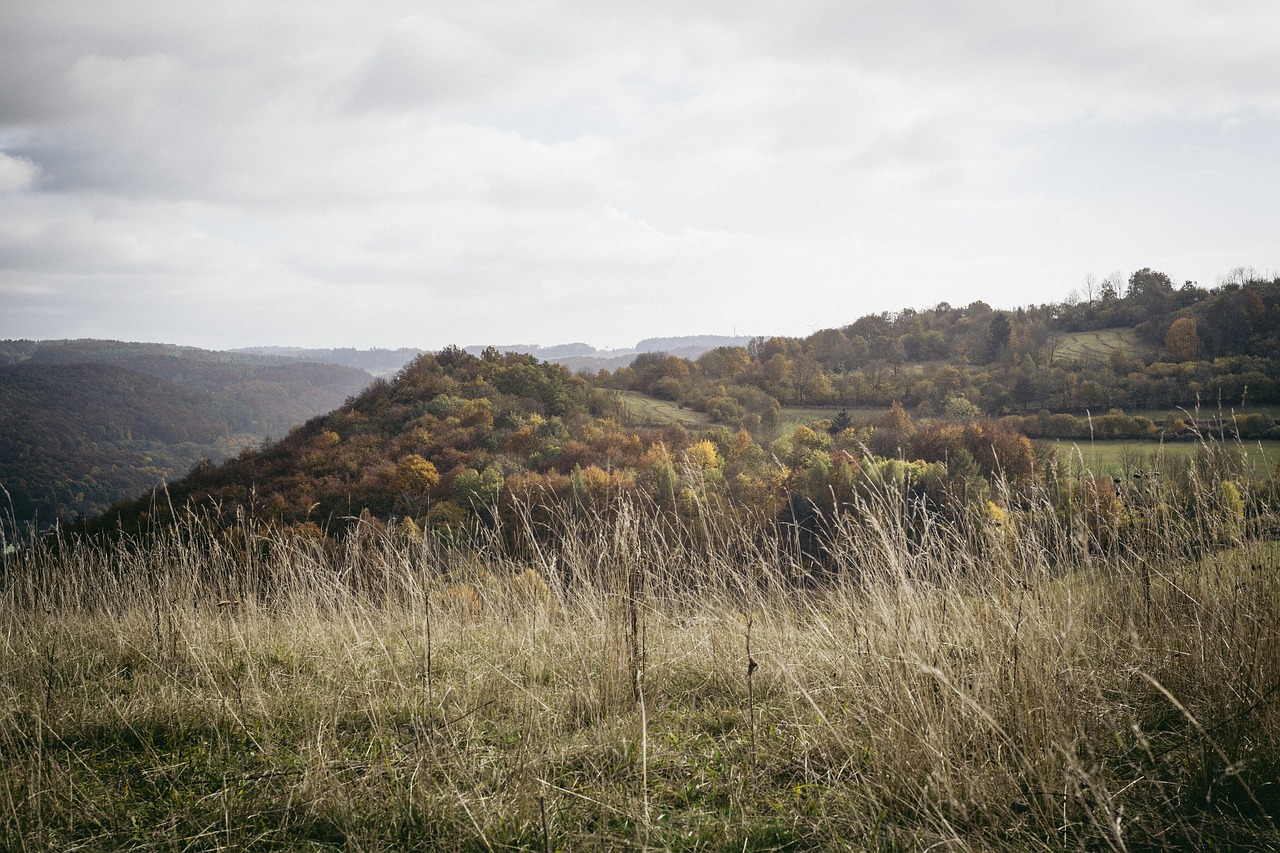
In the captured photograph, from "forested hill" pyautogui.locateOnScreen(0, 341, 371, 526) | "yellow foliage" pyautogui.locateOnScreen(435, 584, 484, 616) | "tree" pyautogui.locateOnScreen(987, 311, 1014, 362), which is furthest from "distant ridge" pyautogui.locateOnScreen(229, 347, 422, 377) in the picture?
"yellow foliage" pyautogui.locateOnScreen(435, 584, 484, 616)

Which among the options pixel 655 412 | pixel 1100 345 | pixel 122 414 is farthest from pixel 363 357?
pixel 1100 345

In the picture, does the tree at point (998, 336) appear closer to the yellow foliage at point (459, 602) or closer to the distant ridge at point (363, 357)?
the yellow foliage at point (459, 602)

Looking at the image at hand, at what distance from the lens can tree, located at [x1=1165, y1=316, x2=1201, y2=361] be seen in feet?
125

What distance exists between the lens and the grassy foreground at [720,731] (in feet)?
6.77

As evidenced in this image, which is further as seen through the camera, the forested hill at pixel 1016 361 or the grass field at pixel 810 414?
the grass field at pixel 810 414

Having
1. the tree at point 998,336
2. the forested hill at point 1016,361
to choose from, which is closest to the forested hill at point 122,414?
the forested hill at point 1016,361

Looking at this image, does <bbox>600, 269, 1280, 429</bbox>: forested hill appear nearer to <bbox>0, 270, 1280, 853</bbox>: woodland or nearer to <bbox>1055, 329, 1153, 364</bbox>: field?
<bbox>1055, 329, 1153, 364</bbox>: field

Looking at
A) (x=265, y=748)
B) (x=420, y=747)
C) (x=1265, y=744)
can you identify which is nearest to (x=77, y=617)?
(x=265, y=748)

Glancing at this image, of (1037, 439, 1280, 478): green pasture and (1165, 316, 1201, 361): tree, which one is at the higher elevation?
(1165, 316, 1201, 361): tree

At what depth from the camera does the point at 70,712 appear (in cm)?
314

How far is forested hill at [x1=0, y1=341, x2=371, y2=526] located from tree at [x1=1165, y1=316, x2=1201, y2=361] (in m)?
52.5

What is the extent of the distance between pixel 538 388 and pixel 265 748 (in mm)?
38895

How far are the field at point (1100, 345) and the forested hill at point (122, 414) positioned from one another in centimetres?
5352

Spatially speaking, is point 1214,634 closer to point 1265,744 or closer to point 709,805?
point 1265,744
